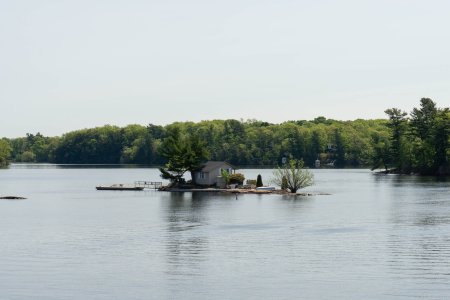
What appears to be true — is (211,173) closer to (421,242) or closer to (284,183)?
(284,183)

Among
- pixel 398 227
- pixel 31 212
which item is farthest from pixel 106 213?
pixel 398 227

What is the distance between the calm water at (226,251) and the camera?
43.7 metres

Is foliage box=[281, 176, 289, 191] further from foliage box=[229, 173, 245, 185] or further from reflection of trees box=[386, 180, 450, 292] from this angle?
reflection of trees box=[386, 180, 450, 292]

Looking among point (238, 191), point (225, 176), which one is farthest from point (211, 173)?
point (238, 191)

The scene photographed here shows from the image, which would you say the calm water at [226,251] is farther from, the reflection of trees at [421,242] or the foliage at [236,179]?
the foliage at [236,179]

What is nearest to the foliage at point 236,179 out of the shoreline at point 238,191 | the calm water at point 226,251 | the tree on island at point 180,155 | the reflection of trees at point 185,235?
the shoreline at point 238,191

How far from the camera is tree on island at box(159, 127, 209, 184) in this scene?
5000 inches

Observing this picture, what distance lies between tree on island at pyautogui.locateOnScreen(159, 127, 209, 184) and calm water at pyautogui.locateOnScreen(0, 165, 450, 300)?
87.4 feet

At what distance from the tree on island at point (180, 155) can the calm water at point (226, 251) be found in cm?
2664

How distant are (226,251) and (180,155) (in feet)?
233

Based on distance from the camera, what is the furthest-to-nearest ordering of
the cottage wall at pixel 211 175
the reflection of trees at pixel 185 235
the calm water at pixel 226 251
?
1. the cottage wall at pixel 211 175
2. the reflection of trees at pixel 185 235
3. the calm water at pixel 226 251

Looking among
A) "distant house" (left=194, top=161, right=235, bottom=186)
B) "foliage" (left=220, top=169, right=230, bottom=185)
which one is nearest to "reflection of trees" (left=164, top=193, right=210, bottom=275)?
"foliage" (left=220, top=169, right=230, bottom=185)

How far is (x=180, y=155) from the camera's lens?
5020 inches

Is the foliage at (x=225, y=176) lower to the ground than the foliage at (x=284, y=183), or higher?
higher
